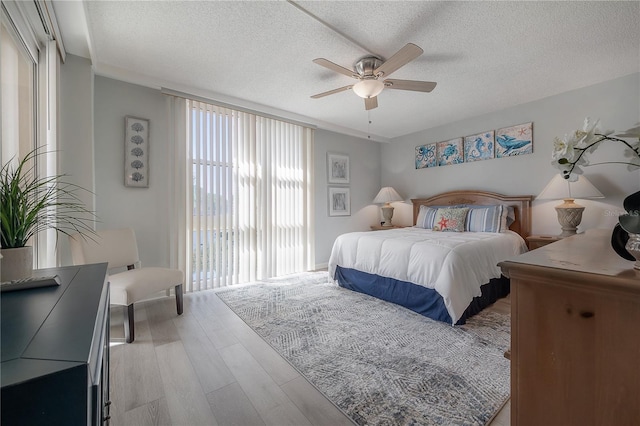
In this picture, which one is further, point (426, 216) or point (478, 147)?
point (426, 216)

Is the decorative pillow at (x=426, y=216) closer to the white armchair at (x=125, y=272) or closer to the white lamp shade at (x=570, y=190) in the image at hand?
the white lamp shade at (x=570, y=190)

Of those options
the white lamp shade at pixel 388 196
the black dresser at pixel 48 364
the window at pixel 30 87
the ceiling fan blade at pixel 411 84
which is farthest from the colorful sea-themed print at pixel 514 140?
the window at pixel 30 87

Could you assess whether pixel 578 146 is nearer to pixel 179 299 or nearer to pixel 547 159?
pixel 179 299

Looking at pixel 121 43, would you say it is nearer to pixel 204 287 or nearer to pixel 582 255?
pixel 204 287

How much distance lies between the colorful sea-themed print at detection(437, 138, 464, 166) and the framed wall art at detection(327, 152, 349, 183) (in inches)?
64.1

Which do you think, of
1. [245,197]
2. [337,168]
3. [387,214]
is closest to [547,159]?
[387,214]

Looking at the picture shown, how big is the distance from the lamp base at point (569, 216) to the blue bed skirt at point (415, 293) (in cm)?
94

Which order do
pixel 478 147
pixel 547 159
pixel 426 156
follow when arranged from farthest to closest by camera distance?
pixel 426 156 < pixel 478 147 < pixel 547 159

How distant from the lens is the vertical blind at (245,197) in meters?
3.26

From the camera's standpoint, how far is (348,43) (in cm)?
218

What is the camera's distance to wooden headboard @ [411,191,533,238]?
11.5 ft

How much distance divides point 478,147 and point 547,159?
0.87m

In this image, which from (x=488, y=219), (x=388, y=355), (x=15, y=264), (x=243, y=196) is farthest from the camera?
(x=243, y=196)

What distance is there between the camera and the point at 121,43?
221cm
